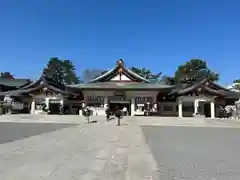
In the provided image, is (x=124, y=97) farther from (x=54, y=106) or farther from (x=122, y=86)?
(x=54, y=106)

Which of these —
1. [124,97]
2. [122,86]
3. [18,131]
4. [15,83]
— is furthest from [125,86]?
[15,83]

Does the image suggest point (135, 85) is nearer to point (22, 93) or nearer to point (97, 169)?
point (22, 93)

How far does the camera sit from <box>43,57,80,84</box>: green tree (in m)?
80.9

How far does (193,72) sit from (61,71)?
140ft

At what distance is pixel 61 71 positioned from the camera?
272 ft

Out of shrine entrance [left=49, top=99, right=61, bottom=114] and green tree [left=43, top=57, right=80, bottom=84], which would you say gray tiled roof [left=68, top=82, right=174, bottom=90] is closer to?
shrine entrance [left=49, top=99, right=61, bottom=114]

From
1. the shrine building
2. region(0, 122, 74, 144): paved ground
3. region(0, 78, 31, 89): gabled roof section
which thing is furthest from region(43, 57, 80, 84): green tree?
region(0, 122, 74, 144): paved ground

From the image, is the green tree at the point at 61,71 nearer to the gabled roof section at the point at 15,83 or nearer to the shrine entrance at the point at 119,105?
the gabled roof section at the point at 15,83

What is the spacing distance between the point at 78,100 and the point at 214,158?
1300 inches

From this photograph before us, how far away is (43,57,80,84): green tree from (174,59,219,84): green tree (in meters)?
34.1

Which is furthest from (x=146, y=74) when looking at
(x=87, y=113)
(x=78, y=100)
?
(x=87, y=113)

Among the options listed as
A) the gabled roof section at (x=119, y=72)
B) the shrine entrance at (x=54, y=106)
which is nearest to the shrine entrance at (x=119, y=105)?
the gabled roof section at (x=119, y=72)

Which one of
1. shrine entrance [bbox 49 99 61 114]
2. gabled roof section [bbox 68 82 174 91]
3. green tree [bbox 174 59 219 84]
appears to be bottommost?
shrine entrance [bbox 49 99 61 114]

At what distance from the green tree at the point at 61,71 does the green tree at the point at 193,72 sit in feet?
112
